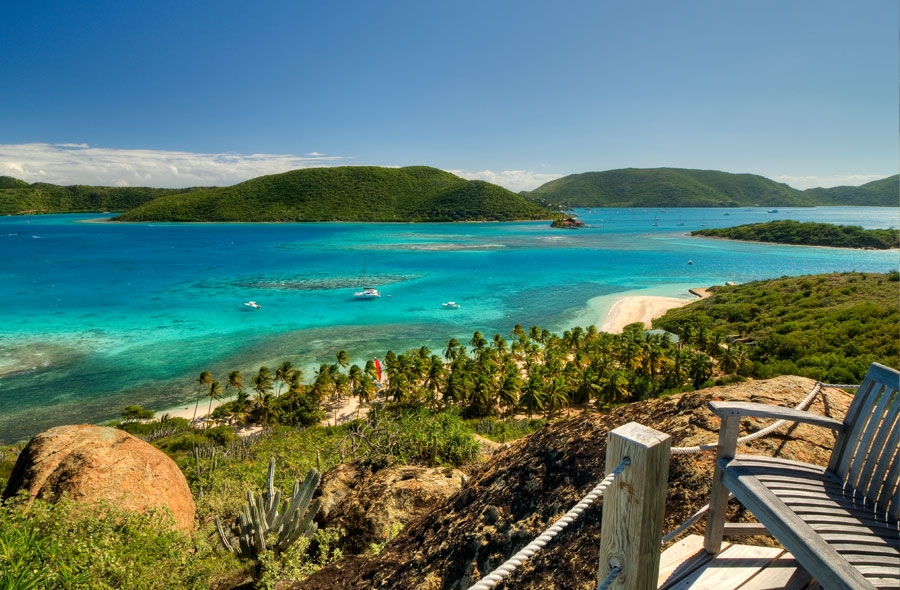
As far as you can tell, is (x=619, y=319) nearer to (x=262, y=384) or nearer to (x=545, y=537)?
(x=262, y=384)

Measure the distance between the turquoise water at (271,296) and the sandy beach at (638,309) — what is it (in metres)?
2.34

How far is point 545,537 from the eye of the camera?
1.85 m

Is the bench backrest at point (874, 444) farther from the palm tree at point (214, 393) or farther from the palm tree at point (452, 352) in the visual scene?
the palm tree at point (452, 352)

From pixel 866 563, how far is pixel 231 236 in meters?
172

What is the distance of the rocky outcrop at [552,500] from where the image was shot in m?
4.42

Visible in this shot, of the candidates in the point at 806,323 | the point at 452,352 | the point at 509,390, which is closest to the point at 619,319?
the point at 806,323

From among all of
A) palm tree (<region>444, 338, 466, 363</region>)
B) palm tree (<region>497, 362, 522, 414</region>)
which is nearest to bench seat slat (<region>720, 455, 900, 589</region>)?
palm tree (<region>497, 362, 522, 414</region>)

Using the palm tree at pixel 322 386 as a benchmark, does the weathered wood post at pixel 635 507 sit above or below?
above

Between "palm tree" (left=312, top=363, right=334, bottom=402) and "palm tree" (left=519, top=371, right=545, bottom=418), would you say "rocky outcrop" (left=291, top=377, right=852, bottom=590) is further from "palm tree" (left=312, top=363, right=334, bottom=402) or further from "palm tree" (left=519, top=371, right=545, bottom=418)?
"palm tree" (left=312, top=363, right=334, bottom=402)

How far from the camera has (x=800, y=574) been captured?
2.73 m

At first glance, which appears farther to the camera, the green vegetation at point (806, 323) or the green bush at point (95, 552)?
the green vegetation at point (806, 323)

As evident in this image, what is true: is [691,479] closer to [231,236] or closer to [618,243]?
[618,243]

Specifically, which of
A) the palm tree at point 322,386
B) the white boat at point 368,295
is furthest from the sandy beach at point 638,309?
the white boat at point 368,295

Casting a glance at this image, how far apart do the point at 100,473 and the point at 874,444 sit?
11743 millimetres
